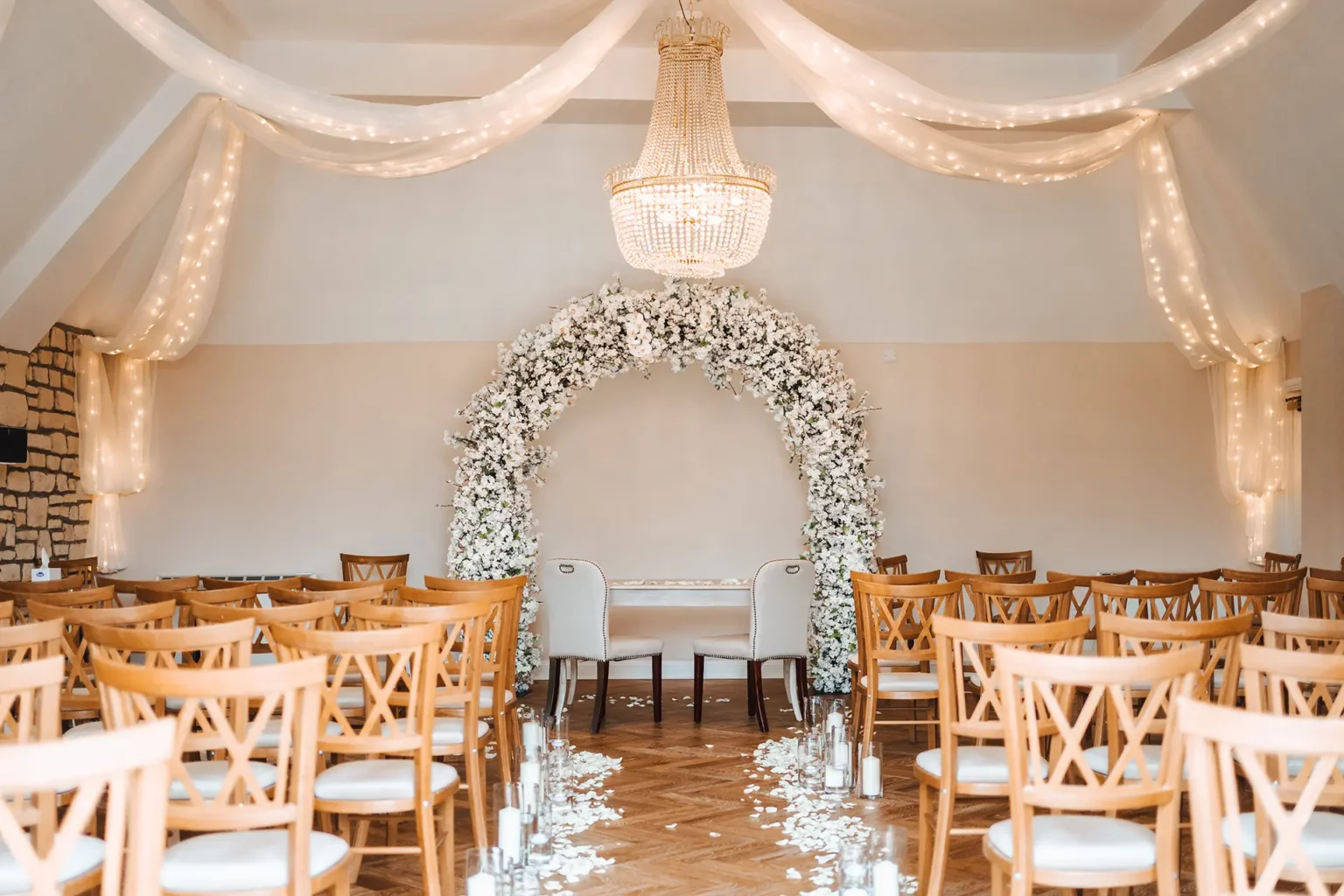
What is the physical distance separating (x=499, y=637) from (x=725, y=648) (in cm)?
195

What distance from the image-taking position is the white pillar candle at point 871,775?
4820 mm

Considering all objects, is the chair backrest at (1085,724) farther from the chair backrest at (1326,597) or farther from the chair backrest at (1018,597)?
the chair backrest at (1326,597)

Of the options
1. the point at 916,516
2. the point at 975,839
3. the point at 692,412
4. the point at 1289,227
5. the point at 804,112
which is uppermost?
the point at 804,112

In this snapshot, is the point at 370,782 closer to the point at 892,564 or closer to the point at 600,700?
the point at 600,700

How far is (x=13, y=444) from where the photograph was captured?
21.3 ft

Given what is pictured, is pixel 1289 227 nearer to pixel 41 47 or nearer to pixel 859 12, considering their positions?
pixel 859 12

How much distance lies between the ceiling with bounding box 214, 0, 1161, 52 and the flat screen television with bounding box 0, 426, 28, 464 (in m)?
2.63

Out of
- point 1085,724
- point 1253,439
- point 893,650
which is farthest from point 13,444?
point 1253,439

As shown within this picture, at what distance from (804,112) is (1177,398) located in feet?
Answer: 12.4

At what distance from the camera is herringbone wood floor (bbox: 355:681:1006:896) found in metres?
3.88

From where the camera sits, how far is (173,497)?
8312 mm

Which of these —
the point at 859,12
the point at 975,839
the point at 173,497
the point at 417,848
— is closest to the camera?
the point at 417,848

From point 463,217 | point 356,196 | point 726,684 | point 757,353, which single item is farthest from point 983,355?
point 356,196

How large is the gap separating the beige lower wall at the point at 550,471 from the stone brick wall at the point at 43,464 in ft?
2.58
